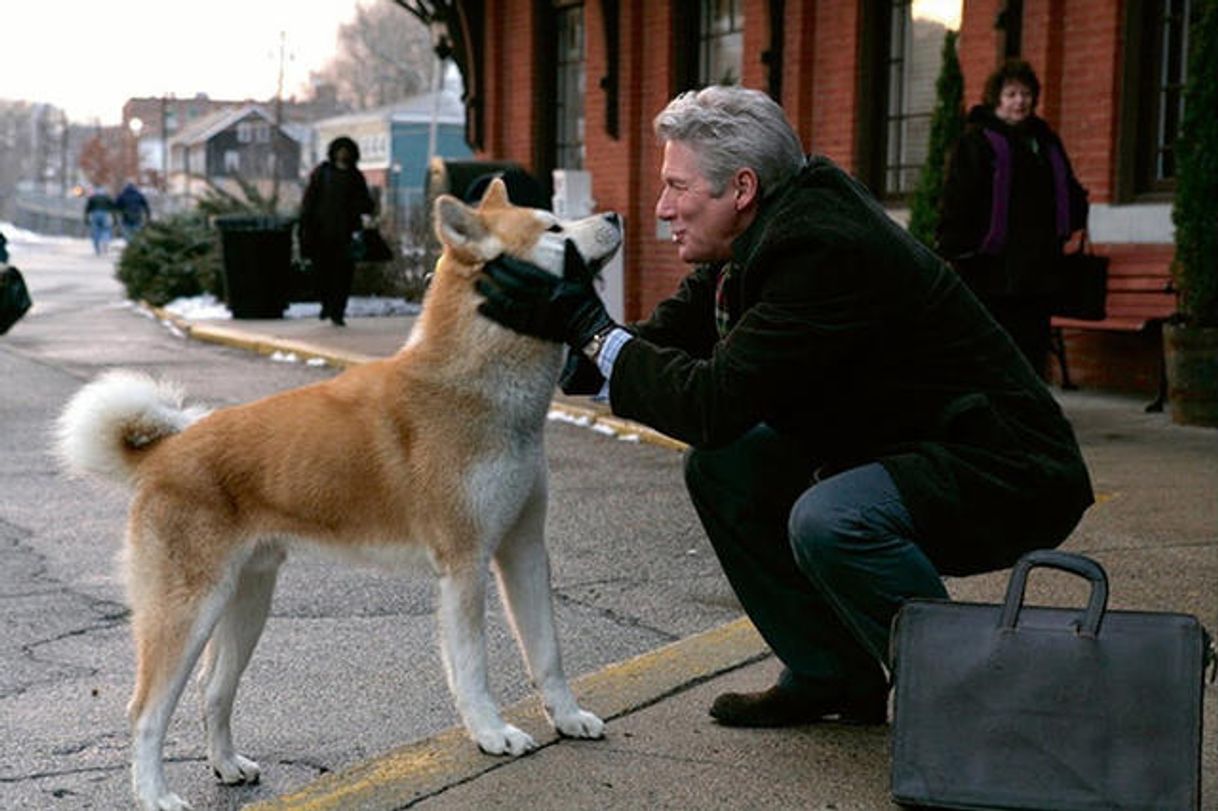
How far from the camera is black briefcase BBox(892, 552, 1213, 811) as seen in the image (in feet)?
10.4

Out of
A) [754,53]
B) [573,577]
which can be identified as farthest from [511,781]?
[754,53]

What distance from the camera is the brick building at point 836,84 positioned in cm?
1109

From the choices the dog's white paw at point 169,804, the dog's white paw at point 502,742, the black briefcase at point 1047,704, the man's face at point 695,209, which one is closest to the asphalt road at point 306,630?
the dog's white paw at point 169,804

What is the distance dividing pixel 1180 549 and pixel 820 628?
8.46ft

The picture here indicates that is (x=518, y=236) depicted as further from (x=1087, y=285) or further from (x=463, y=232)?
(x=1087, y=285)

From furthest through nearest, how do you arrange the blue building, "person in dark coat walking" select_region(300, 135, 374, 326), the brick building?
the blue building
"person in dark coat walking" select_region(300, 135, 374, 326)
the brick building

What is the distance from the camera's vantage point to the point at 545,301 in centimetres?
374

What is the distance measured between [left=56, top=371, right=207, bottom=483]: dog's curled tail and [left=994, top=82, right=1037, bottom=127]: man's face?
6.22m

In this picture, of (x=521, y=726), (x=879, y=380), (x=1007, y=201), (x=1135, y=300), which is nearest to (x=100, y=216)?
(x=1135, y=300)

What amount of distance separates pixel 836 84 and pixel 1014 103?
5.18m

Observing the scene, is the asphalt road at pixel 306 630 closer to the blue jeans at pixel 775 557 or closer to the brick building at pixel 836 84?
the blue jeans at pixel 775 557

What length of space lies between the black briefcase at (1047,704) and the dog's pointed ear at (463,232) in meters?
1.32

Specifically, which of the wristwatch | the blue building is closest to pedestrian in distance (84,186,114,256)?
the blue building

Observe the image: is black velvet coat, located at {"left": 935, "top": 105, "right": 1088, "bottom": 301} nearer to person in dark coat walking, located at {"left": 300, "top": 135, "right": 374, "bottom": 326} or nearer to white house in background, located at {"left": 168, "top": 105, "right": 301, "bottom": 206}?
person in dark coat walking, located at {"left": 300, "top": 135, "right": 374, "bottom": 326}
